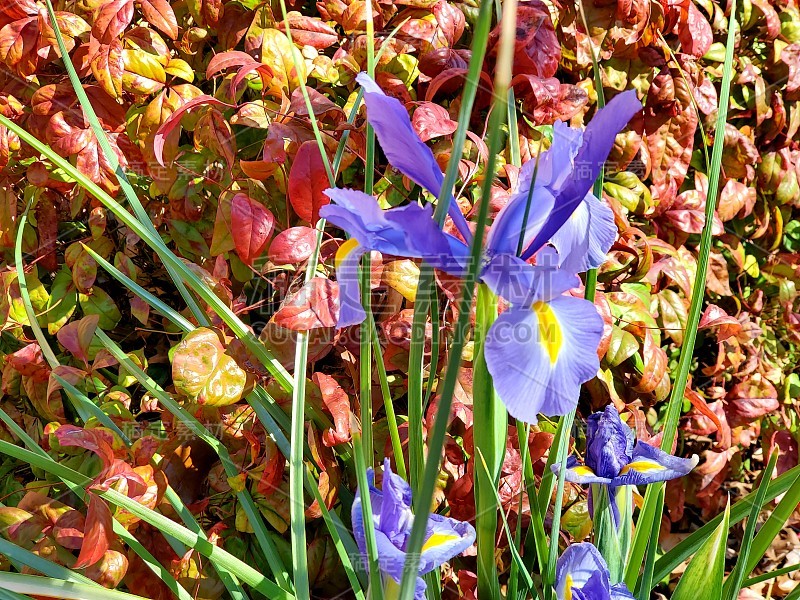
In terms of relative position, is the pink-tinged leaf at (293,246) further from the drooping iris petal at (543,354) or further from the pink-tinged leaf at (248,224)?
the drooping iris petal at (543,354)

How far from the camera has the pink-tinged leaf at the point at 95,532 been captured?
29.2 inches

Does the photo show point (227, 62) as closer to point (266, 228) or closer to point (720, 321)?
point (266, 228)

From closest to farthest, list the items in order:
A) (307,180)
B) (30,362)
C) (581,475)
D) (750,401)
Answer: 1. (581,475)
2. (307,180)
3. (30,362)
4. (750,401)

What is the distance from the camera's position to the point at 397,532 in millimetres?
664

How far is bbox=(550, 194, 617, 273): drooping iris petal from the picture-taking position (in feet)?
2.20

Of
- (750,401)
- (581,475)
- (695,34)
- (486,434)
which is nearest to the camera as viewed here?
(486,434)

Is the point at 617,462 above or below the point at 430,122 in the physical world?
below

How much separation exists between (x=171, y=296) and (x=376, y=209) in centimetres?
78

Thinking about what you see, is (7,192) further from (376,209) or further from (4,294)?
(376,209)

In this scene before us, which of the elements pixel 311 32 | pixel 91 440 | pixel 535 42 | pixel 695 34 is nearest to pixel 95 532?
pixel 91 440

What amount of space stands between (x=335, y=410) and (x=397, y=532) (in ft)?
0.75

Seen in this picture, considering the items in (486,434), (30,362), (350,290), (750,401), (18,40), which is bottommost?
(750,401)

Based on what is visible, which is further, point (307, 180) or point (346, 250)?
point (307, 180)

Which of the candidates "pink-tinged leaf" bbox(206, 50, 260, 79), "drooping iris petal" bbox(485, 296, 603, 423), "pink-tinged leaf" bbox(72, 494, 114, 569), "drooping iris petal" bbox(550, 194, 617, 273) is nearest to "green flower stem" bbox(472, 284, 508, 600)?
"drooping iris petal" bbox(485, 296, 603, 423)
